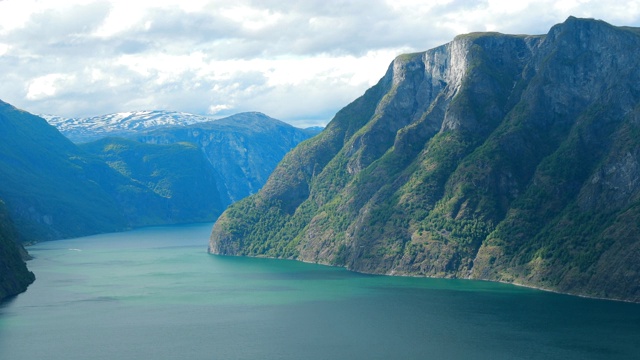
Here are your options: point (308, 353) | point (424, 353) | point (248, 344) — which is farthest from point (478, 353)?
point (248, 344)

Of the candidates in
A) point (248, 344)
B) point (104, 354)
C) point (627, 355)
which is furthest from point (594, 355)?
point (104, 354)

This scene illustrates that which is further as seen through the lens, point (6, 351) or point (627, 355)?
point (6, 351)

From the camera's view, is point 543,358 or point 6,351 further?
point 6,351

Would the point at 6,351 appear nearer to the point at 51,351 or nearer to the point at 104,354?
the point at 51,351

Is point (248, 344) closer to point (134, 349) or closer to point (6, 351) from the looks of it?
point (134, 349)

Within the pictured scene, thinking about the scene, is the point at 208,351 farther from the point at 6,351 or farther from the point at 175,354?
the point at 6,351

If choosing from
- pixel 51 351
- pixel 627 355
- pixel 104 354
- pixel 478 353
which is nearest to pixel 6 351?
pixel 51 351

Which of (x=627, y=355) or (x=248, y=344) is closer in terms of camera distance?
(x=627, y=355)
